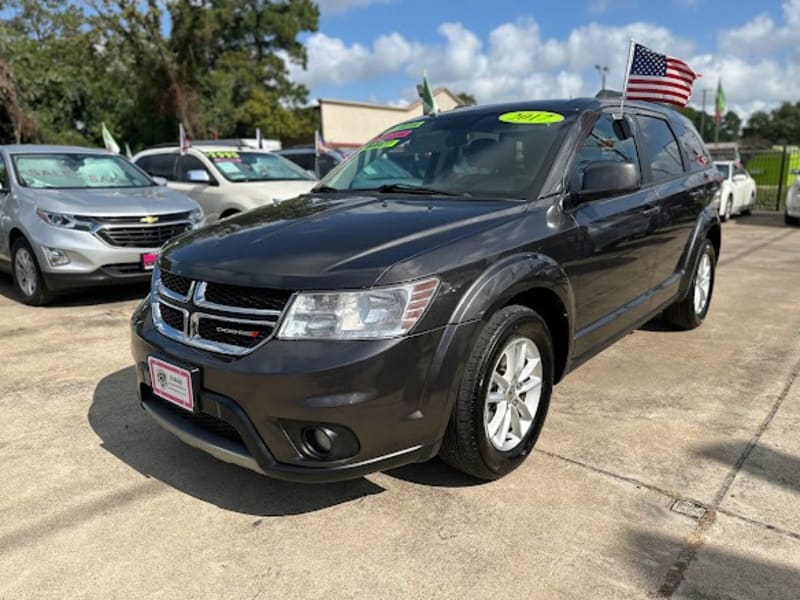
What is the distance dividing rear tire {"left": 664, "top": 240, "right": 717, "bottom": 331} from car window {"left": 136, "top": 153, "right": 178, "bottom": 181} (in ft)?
24.3

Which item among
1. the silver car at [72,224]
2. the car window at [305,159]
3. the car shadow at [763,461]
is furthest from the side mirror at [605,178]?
the car window at [305,159]

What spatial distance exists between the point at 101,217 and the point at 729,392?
5411mm

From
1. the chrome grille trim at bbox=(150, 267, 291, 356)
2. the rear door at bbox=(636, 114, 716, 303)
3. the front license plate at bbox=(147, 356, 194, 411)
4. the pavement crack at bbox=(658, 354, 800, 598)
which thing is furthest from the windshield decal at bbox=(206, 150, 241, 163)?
the pavement crack at bbox=(658, 354, 800, 598)

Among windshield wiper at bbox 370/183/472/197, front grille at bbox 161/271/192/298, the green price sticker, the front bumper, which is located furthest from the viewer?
the green price sticker

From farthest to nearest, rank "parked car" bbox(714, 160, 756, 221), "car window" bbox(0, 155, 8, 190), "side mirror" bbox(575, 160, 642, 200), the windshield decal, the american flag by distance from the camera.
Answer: "parked car" bbox(714, 160, 756, 221) → the windshield decal → "car window" bbox(0, 155, 8, 190) → the american flag → "side mirror" bbox(575, 160, 642, 200)

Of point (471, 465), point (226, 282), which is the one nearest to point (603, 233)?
point (471, 465)

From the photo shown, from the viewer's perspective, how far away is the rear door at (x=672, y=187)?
4297 mm

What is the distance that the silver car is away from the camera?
6.05 m

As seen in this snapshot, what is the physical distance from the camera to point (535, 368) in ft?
10.0

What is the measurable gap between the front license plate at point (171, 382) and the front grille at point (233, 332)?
0.18 meters

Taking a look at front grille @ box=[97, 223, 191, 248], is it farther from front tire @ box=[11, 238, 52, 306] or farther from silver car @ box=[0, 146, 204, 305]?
front tire @ box=[11, 238, 52, 306]

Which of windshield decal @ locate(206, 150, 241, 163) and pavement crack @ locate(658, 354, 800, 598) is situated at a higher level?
windshield decal @ locate(206, 150, 241, 163)

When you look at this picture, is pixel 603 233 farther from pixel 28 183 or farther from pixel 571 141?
pixel 28 183

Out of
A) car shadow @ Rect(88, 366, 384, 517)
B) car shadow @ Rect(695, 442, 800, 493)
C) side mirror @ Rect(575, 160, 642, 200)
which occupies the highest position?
side mirror @ Rect(575, 160, 642, 200)
